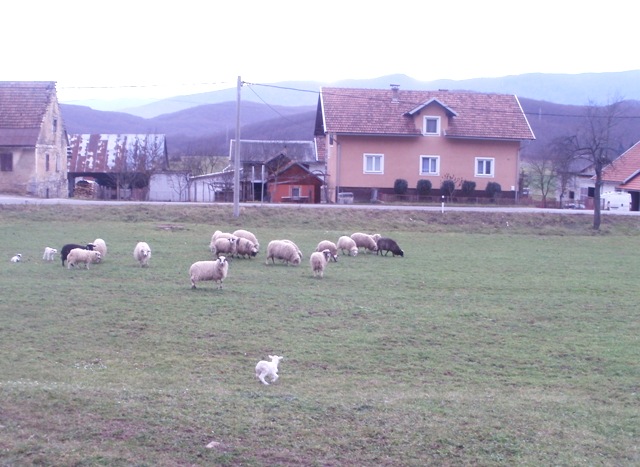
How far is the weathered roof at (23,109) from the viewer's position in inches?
2127

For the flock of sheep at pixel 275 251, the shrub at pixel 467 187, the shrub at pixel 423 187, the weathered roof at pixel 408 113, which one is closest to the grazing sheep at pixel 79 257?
the flock of sheep at pixel 275 251

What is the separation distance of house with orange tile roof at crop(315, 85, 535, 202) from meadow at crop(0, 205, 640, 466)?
30159 mm

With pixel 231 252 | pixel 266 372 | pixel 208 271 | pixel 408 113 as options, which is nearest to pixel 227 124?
pixel 408 113

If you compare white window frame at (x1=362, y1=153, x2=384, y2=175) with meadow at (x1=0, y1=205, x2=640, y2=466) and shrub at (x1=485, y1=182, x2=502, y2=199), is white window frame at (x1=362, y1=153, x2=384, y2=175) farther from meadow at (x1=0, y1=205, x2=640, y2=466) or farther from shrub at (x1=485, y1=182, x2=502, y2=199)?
meadow at (x1=0, y1=205, x2=640, y2=466)

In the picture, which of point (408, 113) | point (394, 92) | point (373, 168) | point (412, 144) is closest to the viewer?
point (373, 168)

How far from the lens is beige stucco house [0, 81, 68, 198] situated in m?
53.4

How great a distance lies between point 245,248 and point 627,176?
4556cm

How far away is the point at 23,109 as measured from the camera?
5622 cm

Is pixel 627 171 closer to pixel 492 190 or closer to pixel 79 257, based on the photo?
pixel 492 190

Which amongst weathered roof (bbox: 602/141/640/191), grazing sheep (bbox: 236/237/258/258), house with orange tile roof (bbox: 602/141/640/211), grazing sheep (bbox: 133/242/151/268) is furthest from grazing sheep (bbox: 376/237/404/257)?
weathered roof (bbox: 602/141/640/191)

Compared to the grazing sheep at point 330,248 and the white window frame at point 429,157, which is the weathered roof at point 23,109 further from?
the grazing sheep at point 330,248

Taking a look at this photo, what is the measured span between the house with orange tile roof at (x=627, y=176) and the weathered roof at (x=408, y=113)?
8.71 m

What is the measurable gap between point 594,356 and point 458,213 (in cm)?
3211

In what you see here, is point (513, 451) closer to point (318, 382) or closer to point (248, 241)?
point (318, 382)
